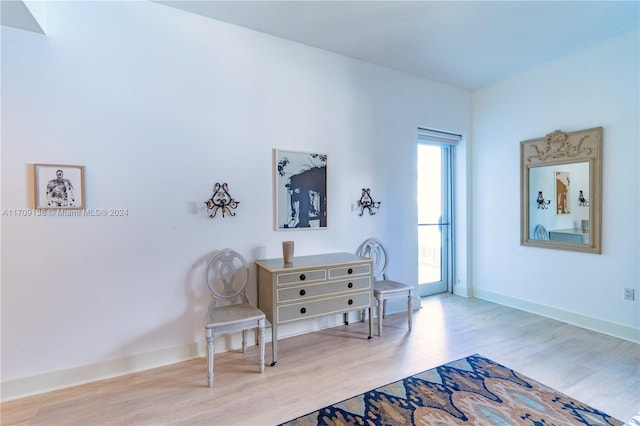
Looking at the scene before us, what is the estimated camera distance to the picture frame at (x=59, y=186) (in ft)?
6.75

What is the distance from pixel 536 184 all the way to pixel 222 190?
357 centimetres

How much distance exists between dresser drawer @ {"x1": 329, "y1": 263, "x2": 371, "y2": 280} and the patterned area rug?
94cm

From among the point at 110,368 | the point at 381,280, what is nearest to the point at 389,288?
the point at 381,280

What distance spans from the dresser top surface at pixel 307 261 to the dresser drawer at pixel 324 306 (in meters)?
0.31

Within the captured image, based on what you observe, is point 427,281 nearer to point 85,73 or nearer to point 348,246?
point 348,246

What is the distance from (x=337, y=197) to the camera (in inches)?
127

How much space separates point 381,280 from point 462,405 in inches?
62.3

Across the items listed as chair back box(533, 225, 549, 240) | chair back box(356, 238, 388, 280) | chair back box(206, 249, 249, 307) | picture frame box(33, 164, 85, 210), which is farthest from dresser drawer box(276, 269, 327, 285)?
chair back box(533, 225, 549, 240)

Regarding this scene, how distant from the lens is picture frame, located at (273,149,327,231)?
287 centimetres

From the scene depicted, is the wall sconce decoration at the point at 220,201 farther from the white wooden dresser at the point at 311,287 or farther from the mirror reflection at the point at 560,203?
the mirror reflection at the point at 560,203

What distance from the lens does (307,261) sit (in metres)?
2.76

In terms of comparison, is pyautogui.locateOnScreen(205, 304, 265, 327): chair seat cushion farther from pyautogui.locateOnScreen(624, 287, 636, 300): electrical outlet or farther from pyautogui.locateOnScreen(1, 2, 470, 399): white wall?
pyautogui.locateOnScreen(624, 287, 636, 300): electrical outlet

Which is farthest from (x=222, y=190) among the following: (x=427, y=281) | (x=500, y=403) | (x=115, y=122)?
(x=427, y=281)

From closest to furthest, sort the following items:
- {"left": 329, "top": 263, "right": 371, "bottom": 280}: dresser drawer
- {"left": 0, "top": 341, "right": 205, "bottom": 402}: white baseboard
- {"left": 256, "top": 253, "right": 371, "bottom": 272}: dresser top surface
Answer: {"left": 0, "top": 341, "right": 205, "bottom": 402}: white baseboard, {"left": 256, "top": 253, "right": 371, "bottom": 272}: dresser top surface, {"left": 329, "top": 263, "right": 371, "bottom": 280}: dresser drawer
